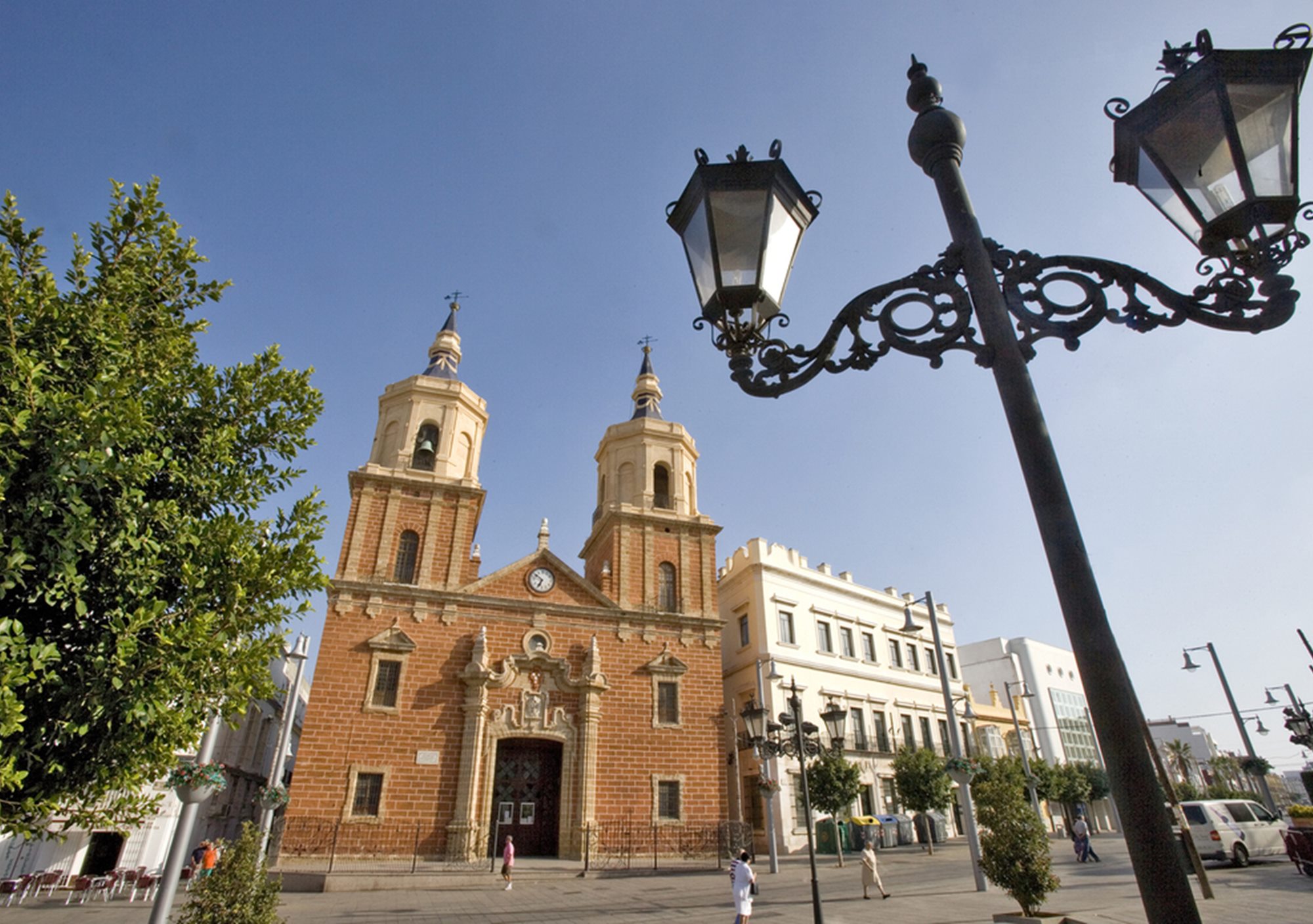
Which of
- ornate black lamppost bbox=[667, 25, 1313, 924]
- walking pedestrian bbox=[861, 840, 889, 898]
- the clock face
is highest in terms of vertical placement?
the clock face

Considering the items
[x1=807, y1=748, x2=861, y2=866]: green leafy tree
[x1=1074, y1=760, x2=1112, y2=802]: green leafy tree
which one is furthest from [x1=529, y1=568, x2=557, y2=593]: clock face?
[x1=1074, y1=760, x2=1112, y2=802]: green leafy tree

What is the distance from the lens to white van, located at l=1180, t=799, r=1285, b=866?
16.3 meters

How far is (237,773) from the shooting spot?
29.1 metres

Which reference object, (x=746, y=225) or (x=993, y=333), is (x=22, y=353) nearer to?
(x=746, y=225)

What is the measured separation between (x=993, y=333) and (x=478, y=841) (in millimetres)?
22119

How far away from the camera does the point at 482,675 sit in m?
22.1

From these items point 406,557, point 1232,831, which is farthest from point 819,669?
point 406,557

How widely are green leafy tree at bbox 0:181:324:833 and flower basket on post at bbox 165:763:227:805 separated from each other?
2992 mm

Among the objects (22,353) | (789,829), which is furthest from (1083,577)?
(789,829)

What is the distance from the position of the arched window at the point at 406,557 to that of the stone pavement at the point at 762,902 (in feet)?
31.0

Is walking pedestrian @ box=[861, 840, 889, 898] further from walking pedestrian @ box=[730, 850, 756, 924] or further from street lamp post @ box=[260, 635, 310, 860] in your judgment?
street lamp post @ box=[260, 635, 310, 860]

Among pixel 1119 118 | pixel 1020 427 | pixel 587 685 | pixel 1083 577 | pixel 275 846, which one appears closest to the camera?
pixel 1083 577

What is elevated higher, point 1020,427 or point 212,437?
point 212,437

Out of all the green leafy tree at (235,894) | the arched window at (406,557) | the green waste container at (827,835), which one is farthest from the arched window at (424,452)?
the green waste container at (827,835)
